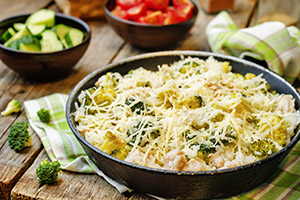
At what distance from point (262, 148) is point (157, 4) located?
7.22 ft

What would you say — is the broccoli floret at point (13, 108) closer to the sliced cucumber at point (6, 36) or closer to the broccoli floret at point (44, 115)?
the broccoli floret at point (44, 115)

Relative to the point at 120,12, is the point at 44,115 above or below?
below

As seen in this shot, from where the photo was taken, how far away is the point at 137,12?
3758 millimetres

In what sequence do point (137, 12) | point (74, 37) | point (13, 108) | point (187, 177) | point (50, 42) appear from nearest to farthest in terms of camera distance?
point (187, 177), point (13, 108), point (50, 42), point (74, 37), point (137, 12)

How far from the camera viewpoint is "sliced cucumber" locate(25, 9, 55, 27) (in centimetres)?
Answer: 362

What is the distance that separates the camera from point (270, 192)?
215 centimetres

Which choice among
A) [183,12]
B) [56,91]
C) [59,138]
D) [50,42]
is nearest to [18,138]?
[59,138]

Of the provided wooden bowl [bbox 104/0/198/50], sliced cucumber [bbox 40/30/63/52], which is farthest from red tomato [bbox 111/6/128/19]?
sliced cucumber [bbox 40/30/63/52]

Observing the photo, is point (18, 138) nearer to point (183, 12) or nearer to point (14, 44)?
point (14, 44)

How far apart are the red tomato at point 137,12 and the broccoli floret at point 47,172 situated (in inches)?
76.4

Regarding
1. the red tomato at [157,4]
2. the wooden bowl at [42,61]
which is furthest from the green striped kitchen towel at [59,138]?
the red tomato at [157,4]

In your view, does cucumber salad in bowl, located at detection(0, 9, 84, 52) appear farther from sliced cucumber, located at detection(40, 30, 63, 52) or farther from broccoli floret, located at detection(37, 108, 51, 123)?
broccoli floret, located at detection(37, 108, 51, 123)

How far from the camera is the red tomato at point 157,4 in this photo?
3.84 m

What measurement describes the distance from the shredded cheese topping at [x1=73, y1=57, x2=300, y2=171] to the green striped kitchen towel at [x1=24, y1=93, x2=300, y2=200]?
0.20 m
